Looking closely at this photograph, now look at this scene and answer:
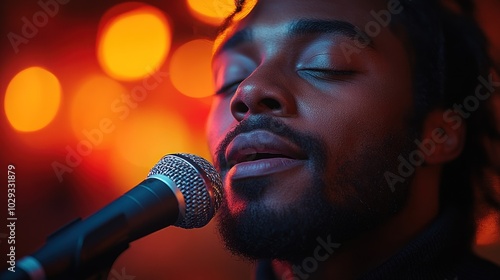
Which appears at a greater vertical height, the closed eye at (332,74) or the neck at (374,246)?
the closed eye at (332,74)

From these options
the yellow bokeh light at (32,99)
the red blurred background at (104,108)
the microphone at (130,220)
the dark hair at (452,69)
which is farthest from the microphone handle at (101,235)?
the yellow bokeh light at (32,99)

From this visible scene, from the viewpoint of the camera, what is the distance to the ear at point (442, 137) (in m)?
1.82

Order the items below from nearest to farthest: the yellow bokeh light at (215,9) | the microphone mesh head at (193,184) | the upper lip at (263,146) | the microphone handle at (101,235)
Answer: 1. the microphone handle at (101,235)
2. the microphone mesh head at (193,184)
3. the upper lip at (263,146)
4. the yellow bokeh light at (215,9)

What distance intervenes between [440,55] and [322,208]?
2.58 ft

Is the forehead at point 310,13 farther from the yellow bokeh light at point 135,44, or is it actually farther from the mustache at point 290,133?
the yellow bokeh light at point 135,44

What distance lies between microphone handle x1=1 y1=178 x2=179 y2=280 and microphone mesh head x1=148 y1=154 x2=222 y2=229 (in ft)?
0.13

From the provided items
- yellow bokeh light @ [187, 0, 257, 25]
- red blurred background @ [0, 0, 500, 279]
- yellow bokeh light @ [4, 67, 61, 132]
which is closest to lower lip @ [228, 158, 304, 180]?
yellow bokeh light @ [187, 0, 257, 25]

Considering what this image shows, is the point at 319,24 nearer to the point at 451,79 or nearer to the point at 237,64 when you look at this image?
the point at 237,64

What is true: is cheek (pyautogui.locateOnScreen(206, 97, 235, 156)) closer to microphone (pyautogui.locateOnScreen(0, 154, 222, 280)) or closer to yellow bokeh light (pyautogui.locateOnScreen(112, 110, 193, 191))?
microphone (pyautogui.locateOnScreen(0, 154, 222, 280))

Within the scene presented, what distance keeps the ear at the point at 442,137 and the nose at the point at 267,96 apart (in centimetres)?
53

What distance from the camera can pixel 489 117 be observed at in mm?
2158

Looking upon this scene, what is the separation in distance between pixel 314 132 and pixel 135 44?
5.81ft

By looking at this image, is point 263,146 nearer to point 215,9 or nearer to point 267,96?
point 267,96

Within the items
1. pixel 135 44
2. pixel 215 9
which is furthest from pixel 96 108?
pixel 215 9
